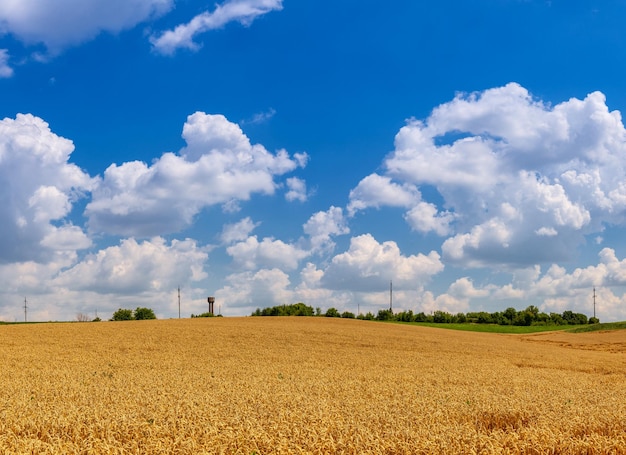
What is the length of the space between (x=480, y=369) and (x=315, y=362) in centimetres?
644

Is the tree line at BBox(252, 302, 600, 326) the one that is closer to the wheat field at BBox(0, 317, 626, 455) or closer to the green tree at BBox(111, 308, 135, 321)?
the green tree at BBox(111, 308, 135, 321)

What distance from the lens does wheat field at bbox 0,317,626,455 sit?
269 inches

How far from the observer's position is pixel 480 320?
3812 inches

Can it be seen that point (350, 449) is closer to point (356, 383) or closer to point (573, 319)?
point (356, 383)

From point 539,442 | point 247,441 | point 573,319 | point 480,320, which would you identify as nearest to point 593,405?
point 539,442

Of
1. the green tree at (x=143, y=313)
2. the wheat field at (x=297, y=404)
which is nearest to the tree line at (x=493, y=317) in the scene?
the green tree at (x=143, y=313)

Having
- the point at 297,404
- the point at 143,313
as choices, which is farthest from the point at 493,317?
the point at 297,404

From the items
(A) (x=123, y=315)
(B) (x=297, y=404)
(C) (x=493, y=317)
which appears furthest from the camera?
(C) (x=493, y=317)

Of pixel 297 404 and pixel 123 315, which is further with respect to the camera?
pixel 123 315

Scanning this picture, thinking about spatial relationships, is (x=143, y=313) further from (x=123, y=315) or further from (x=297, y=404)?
(x=297, y=404)

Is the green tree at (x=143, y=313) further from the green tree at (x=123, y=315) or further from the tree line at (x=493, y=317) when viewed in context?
the tree line at (x=493, y=317)

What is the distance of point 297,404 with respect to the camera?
9938mm

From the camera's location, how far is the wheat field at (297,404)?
6844 millimetres

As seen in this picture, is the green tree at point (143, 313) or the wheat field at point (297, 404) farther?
the green tree at point (143, 313)
